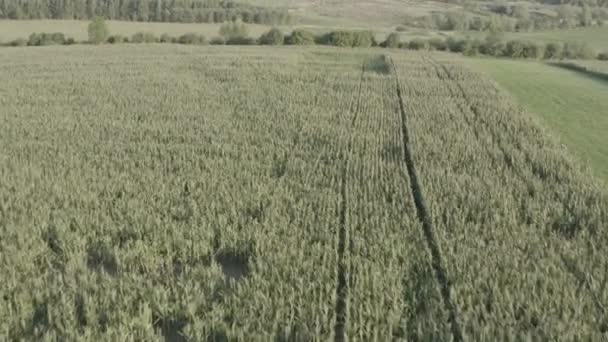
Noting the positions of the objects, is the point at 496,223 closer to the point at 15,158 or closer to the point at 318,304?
the point at 318,304

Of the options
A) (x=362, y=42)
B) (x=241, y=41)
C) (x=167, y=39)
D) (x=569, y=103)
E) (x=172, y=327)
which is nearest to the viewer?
(x=172, y=327)

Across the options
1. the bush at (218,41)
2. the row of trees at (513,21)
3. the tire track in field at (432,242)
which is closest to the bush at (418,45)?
the bush at (218,41)

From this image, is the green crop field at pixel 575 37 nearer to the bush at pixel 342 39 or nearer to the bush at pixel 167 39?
the bush at pixel 342 39

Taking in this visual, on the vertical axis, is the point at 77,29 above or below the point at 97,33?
above

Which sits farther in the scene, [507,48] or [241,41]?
[241,41]

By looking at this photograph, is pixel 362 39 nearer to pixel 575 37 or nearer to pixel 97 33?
pixel 97 33

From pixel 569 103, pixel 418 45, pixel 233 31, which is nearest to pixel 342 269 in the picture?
pixel 569 103

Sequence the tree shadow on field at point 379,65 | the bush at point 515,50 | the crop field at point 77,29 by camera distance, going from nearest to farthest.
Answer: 1. the tree shadow on field at point 379,65
2. the bush at point 515,50
3. the crop field at point 77,29

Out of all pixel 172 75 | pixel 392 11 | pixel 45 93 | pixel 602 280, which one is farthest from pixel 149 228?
pixel 392 11

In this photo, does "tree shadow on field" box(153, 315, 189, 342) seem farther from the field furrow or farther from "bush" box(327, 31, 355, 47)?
"bush" box(327, 31, 355, 47)
